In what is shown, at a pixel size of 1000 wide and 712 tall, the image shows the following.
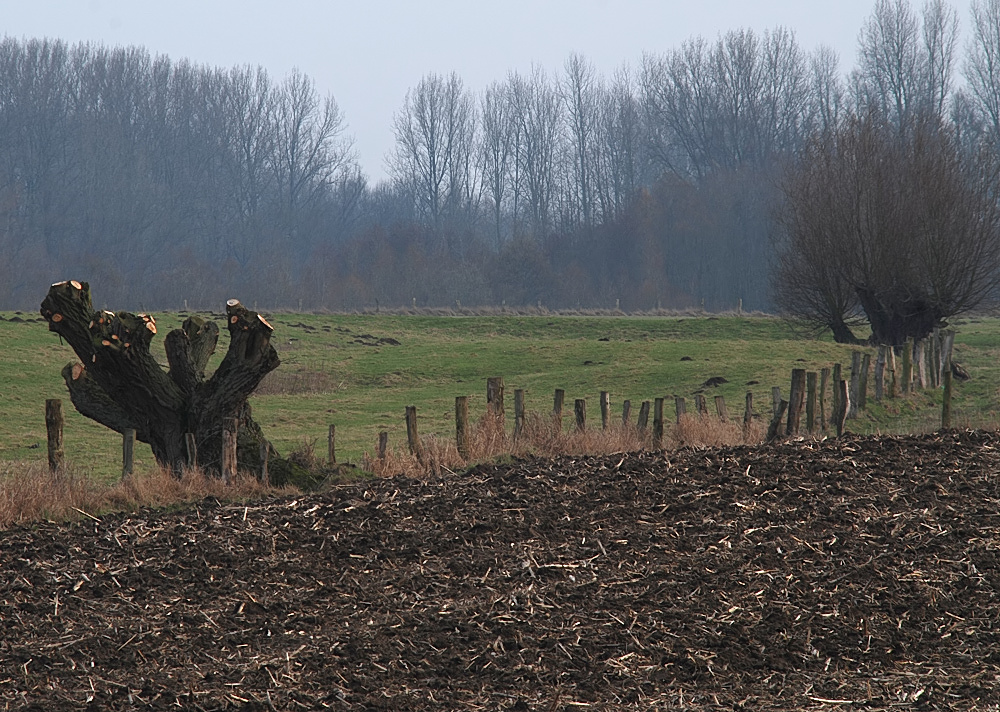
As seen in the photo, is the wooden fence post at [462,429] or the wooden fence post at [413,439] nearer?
the wooden fence post at [413,439]

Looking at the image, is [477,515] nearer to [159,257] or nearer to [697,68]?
[159,257]

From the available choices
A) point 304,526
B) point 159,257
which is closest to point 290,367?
point 304,526

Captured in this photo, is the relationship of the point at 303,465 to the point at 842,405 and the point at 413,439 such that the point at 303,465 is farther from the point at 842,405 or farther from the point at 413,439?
the point at 842,405

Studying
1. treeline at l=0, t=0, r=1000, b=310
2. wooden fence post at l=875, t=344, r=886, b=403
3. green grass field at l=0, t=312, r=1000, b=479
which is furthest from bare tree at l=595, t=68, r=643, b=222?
wooden fence post at l=875, t=344, r=886, b=403

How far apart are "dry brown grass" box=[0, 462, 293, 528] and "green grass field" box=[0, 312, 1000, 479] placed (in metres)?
3.78

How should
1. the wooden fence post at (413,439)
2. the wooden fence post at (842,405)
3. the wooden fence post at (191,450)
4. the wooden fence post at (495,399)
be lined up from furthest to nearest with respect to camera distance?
1. the wooden fence post at (842,405)
2. the wooden fence post at (495,399)
3. the wooden fence post at (413,439)
4. the wooden fence post at (191,450)

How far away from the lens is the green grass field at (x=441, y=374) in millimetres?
18953

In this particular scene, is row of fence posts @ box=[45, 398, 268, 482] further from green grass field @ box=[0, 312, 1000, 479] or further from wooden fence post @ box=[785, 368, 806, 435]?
wooden fence post @ box=[785, 368, 806, 435]

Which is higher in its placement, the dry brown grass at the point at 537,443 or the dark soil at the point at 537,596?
the dry brown grass at the point at 537,443

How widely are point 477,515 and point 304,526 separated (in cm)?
143

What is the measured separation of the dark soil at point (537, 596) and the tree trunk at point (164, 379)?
2408 mm

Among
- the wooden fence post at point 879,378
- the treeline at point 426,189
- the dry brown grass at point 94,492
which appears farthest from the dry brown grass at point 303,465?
the treeline at point 426,189

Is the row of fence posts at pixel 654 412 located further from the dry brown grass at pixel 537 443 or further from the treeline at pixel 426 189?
the treeline at pixel 426 189

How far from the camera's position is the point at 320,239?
90.0 metres
